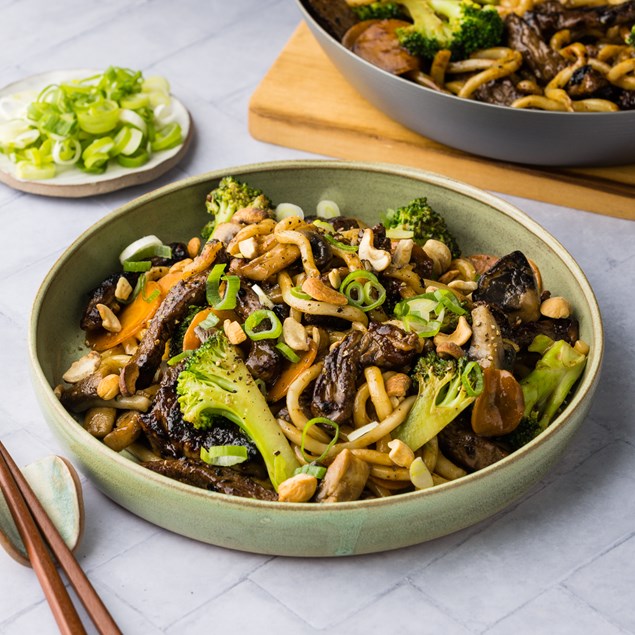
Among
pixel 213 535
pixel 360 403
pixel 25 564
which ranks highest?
pixel 360 403

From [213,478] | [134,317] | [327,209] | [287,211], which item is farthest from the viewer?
[327,209]

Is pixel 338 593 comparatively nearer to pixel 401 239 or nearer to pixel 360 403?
pixel 360 403

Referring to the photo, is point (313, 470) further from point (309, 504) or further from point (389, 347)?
point (389, 347)

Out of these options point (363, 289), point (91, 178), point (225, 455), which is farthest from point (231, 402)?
point (91, 178)

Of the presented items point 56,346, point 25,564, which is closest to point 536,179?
point 56,346

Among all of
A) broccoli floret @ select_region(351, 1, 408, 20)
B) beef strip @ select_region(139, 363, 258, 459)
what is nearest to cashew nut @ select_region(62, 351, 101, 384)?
beef strip @ select_region(139, 363, 258, 459)

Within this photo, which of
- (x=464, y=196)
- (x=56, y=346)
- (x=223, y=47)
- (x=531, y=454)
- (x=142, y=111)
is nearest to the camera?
(x=531, y=454)

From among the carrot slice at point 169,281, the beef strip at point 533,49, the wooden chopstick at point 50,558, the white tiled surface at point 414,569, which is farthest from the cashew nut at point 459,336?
the beef strip at point 533,49
